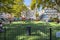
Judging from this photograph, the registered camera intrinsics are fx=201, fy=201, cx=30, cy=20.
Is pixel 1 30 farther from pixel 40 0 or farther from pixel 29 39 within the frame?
pixel 40 0

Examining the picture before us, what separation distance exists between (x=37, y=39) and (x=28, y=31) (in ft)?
5.76

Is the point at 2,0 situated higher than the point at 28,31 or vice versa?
the point at 2,0

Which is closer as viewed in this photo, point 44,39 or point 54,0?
point 44,39

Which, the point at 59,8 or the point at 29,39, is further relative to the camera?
the point at 59,8

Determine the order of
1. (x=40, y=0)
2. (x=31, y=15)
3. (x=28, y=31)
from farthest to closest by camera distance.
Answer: (x=31, y=15)
(x=40, y=0)
(x=28, y=31)

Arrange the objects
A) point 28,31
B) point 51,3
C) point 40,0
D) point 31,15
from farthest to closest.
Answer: point 31,15
point 40,0
point 51,3
point 28,31

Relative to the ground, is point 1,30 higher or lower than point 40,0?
lower

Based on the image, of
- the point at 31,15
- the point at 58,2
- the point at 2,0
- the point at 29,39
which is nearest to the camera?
the point at 29,39

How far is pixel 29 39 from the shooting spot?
14.5m

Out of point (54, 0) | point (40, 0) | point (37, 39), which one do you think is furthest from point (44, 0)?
point (37, 39)

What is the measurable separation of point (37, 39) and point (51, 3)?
27.0ft

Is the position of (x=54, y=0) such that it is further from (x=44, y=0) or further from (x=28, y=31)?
(x=28, y=31)

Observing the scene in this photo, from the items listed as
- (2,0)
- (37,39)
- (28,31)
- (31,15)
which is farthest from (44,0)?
(31,15)

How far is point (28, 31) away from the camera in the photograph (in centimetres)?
1619
